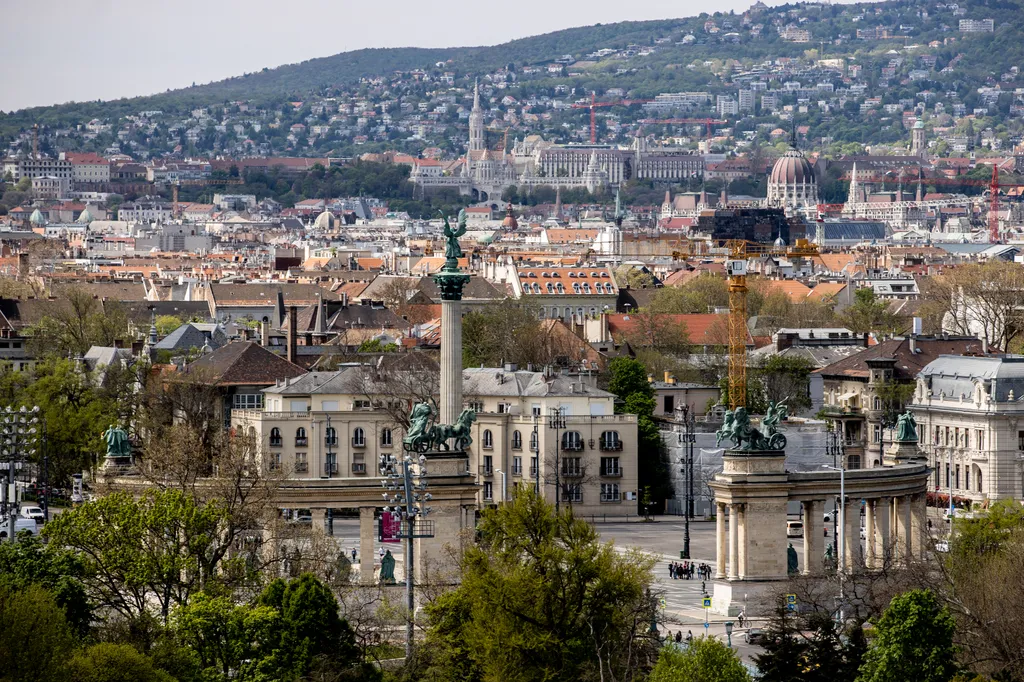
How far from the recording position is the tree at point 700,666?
145 feet

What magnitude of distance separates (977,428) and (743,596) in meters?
23.2

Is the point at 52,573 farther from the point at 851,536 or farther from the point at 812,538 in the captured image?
the point at 851,536

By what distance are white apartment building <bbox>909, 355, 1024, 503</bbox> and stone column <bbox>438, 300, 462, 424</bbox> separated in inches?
854

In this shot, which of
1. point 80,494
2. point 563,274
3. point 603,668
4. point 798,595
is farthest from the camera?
point 563,274

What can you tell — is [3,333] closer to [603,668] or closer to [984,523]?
[984,523]

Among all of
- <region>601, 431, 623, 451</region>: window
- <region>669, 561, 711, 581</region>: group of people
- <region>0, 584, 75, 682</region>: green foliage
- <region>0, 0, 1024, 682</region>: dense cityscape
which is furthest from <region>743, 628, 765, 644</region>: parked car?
<region>601, 431, 623, 451</region>: window

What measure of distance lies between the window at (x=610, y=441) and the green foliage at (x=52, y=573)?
105 ft

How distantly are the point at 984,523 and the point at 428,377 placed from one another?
88.1 feet

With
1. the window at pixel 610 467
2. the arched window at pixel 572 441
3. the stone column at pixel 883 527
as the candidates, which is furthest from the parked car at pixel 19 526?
the window at pixel 610 467

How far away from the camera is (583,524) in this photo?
1959 inches

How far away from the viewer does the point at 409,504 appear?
4928 centimetres

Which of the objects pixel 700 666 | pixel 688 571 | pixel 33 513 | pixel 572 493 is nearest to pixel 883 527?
pixel 688 571

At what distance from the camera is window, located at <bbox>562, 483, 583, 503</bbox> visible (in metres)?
78.3

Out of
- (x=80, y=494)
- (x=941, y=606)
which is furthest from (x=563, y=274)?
(x=941, y=606)
